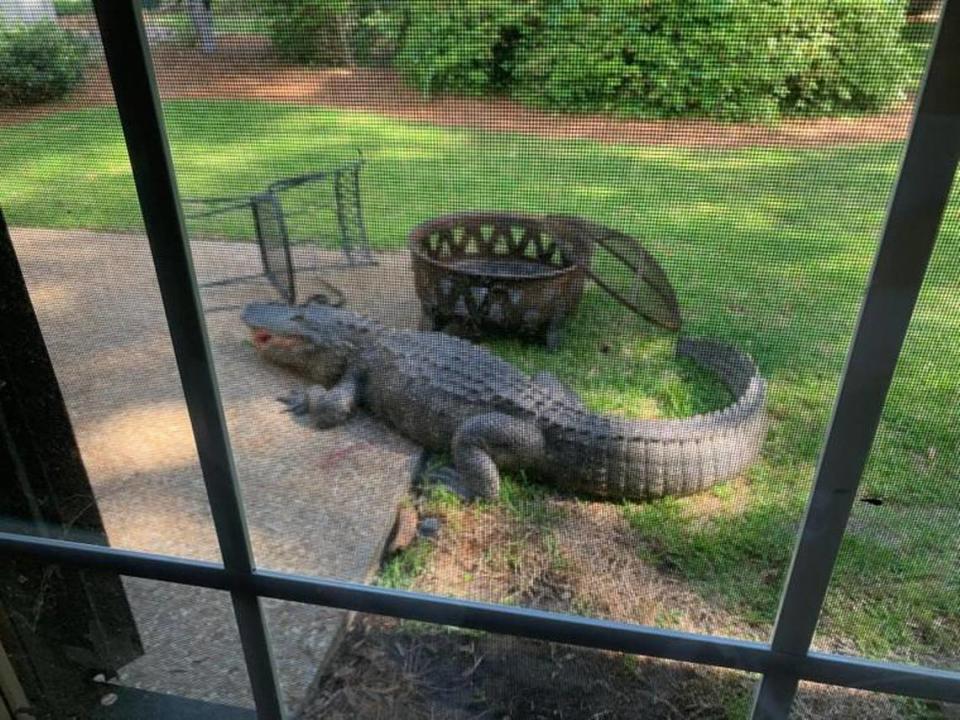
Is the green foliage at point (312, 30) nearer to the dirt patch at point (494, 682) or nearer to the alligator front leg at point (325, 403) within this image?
the alligator front leg at point (325, 403)

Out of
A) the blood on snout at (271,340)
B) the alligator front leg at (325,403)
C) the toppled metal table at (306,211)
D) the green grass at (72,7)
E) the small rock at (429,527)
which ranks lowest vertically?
the small rock at (429,527)

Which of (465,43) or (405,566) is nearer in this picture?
(465,43)

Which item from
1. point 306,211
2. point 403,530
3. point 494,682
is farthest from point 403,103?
point 494,682

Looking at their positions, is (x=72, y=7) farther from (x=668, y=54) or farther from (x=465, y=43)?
(x=668, y=54)

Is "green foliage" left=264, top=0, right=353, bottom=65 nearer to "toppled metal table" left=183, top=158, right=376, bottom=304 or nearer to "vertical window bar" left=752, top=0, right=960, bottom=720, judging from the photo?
"toppled metal table" left=183, top=158, right=376, bottom=304

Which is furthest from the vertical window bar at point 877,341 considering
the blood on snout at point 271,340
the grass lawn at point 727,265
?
the blood on snout at point 271,340

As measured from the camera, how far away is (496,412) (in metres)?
1.19

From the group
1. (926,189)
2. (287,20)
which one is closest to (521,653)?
(926,189)

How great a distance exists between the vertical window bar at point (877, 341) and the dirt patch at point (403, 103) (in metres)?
0.04

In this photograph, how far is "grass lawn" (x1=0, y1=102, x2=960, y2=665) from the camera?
66cm

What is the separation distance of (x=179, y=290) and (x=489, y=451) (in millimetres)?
500

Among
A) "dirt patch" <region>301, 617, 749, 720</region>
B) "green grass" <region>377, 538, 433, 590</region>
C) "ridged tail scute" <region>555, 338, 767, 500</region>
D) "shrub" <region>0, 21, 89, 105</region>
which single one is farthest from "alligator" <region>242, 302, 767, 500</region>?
"shrub" <region>0, 21, 89, 105</region>

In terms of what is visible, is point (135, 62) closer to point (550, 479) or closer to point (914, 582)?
point (550, 479)

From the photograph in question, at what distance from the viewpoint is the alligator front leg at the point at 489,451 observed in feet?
3.35
